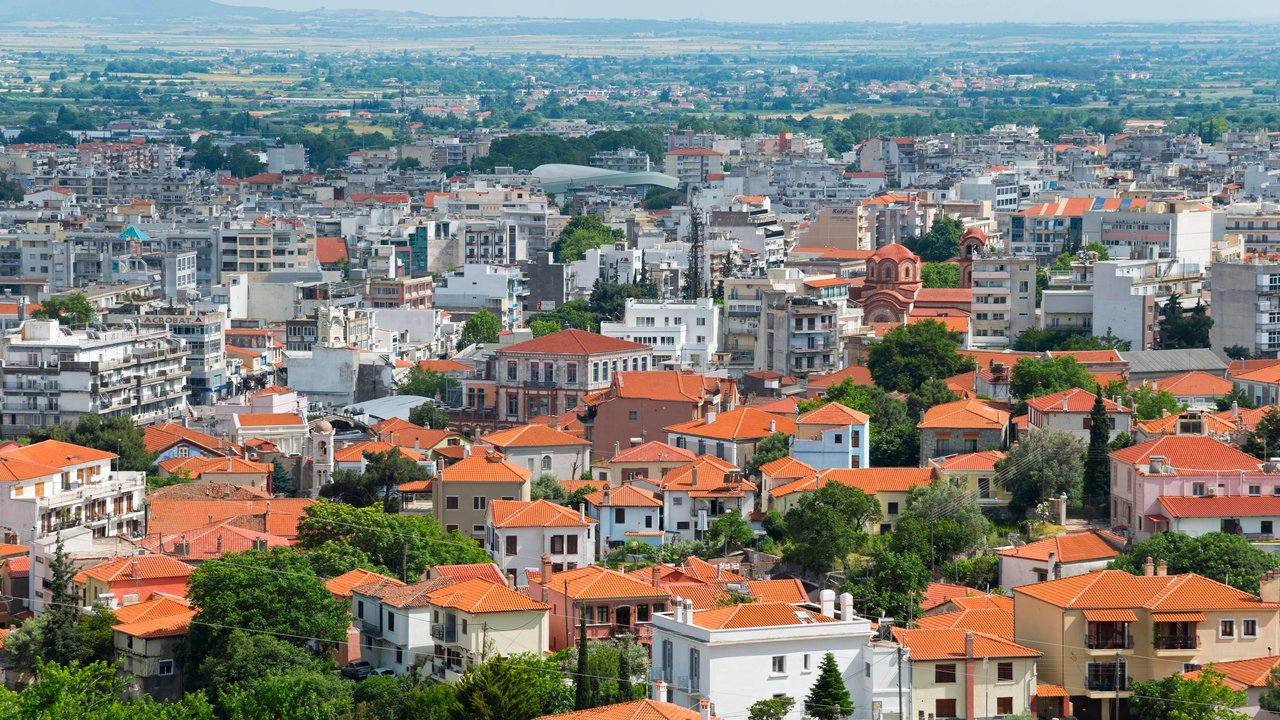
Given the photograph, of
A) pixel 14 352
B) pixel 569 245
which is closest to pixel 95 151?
pixel 569 245

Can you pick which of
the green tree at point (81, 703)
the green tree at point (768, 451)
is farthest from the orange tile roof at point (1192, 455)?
the green tree at point (81, 703)

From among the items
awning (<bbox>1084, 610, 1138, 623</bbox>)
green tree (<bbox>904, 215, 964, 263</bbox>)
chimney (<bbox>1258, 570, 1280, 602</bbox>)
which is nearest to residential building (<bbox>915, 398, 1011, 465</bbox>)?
chimney (<bbox>1258, 570, 1280, 602</bbox>)

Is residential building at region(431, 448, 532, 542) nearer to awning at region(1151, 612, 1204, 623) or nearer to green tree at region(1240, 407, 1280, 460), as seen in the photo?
green tree at region(1240, 407, 1280, 460)

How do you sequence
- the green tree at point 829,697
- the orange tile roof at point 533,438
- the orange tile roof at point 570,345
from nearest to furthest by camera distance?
the green tree at point 829,697
the orange tile roof at point 533,438
the orange tile roof at point 570,345

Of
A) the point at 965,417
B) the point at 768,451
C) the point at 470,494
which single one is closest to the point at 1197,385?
the point at 965,417

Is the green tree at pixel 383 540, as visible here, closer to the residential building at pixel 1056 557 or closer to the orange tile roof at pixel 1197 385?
the residential building at pixel 1056 557
